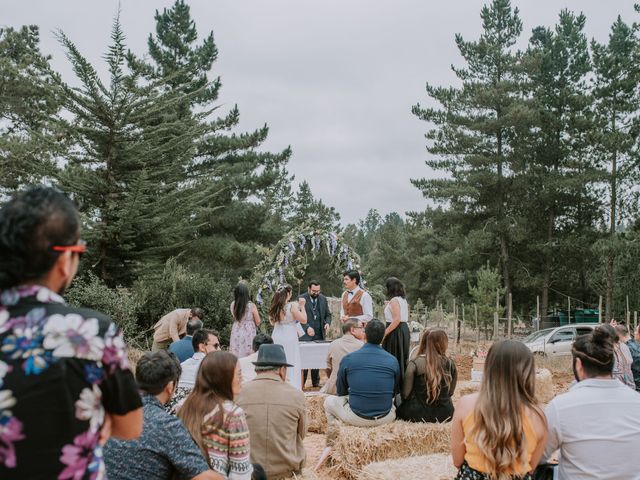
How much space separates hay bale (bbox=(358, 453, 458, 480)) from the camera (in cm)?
467

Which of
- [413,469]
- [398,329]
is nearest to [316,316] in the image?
[398,329]

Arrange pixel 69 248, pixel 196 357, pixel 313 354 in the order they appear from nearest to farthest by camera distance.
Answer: pixel 69 248, pixel 196 357, pixel 313 354

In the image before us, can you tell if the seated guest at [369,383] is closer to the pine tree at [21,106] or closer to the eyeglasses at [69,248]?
the eyeglasses at [69,248]

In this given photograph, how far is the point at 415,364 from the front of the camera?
5980 mm

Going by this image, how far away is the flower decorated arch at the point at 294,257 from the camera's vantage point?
1280 centimetres

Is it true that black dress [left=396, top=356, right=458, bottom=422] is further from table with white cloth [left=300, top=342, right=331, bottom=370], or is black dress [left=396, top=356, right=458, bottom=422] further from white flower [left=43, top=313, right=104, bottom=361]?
Result: white flower [left=43, top=313, right=104, bottom=361]

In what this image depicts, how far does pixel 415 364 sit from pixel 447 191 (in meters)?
23.7

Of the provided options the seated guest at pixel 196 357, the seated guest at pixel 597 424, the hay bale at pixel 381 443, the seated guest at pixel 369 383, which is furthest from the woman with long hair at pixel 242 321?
the seated guest at pixel 597 424

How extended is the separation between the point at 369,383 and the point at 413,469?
121cm

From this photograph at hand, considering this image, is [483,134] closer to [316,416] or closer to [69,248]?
[316,416]

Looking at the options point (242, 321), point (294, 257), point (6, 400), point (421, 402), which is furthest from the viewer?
point (294, 257)

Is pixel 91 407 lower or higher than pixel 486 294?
lower

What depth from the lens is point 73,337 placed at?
163cm

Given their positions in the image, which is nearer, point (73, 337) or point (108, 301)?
point (73, 337)
